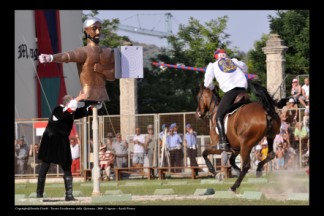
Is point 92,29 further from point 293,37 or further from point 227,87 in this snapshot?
point 293,37

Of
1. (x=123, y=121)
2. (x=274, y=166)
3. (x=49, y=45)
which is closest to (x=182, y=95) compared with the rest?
(x=49, y=45)

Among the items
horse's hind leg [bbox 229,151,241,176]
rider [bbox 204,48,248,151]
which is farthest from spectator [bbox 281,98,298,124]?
rider [bbox 204,48,248,151]

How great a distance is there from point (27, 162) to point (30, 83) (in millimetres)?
4419

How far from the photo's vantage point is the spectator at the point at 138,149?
3144 centimetres

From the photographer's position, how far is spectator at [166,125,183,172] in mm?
30656

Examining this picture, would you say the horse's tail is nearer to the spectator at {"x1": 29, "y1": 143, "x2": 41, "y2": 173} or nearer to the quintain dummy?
the quintain dummy

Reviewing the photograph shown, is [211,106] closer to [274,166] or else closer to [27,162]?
[274,166]

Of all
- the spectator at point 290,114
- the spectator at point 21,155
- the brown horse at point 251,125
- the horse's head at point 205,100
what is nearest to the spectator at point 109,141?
the spectator at point 21,155

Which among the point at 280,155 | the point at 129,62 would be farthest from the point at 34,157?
the point at 129,62

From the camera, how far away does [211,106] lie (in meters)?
18.9

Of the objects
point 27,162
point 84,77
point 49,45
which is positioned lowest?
point 27,162

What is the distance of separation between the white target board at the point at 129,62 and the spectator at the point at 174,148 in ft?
43.5

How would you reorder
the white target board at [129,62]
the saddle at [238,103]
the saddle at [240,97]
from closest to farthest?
the white target board at [129,62] → the saddle at [238,103] → the saddle at [240,97]

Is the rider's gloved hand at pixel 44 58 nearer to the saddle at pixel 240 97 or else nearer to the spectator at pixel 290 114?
the saddle at pixel 240 97
